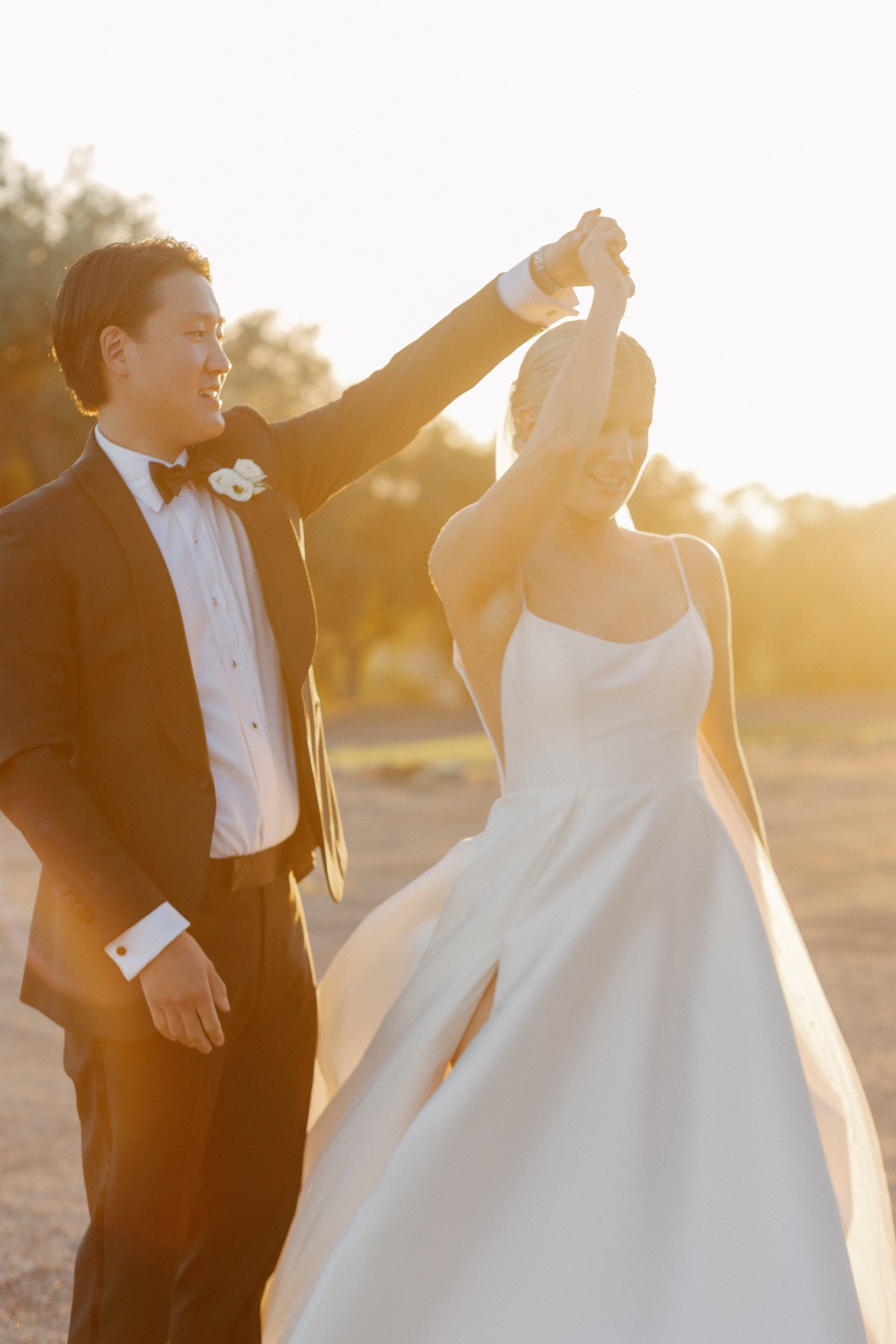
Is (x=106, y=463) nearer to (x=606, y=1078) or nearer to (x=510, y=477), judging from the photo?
(x=510, y=477)

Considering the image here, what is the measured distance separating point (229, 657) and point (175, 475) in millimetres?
403

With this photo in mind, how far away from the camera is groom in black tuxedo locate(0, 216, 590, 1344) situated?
248 cm

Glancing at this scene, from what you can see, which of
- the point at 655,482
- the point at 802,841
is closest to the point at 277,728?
the point at 802,841

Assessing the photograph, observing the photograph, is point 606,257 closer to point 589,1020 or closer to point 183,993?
point 589,1020

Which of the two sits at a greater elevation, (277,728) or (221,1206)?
(277,728)

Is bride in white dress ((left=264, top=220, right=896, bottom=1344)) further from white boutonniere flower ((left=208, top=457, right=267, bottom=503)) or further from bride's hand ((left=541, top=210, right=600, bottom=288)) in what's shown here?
white boutonniere flower ((left=208, top=457, right=267, bottom=503))

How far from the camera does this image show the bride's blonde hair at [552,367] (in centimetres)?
285

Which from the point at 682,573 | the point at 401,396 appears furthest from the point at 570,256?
the point at 682,573

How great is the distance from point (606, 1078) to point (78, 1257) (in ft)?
3.80

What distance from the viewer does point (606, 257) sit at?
2.69 metres

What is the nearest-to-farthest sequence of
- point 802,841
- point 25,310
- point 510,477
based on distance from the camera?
1. point 510,477
2. point 802,841
3. point 25,310

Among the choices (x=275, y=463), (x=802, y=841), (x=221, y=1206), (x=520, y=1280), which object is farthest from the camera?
(x=802, y=841)

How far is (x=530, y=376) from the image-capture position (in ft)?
9.76

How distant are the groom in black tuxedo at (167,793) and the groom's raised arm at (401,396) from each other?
0.37 ft
